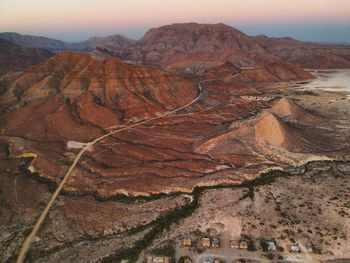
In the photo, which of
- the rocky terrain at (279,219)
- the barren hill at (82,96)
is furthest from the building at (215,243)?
the barren hill at (82,96)

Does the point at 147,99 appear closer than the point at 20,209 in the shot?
No

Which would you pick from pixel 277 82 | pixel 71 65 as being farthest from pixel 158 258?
pixel 277 82

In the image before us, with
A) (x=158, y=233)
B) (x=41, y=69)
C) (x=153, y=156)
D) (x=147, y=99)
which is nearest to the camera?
(x=158, y=233)

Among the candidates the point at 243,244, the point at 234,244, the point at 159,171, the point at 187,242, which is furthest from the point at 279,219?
the point at 159,171

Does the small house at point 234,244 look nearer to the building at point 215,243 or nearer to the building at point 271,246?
the building at point 215,243

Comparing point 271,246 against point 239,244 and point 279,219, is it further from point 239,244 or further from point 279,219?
point 279,219

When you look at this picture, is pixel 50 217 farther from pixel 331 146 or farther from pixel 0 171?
pixel 331 146
